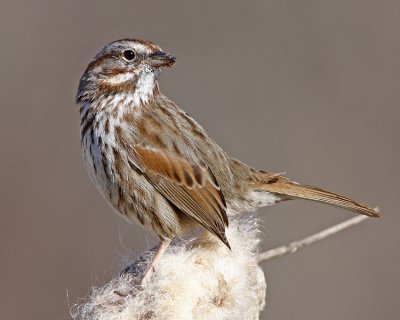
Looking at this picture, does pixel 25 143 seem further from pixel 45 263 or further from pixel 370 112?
pixel 370 112

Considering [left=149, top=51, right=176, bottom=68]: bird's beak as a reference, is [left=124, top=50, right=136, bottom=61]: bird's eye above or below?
above

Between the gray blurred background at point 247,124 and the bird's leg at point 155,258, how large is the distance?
5.83 ft

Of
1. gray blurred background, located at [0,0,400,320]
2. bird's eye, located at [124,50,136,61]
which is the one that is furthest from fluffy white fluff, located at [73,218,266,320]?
gray blurred background, located at [0,0,400,320]

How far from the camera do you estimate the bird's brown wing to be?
4.83 metres

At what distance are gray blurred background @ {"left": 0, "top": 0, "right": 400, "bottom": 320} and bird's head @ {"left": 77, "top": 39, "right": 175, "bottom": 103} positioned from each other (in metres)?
1.94

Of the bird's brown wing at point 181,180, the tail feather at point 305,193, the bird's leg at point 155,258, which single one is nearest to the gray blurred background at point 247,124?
the tail feather at point 305,193

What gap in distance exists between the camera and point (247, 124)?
809 centimetres

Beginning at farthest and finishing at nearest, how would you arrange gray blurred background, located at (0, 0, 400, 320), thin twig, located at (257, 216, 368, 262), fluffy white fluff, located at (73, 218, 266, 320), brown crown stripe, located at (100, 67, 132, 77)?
gray blurred background, located at (0, 0, 400, 320) → brown crown stripe, located at (100, 67, 132, 77) → thin twig, located at (257, 216, 368, 262) → fluffy white fluff, located at (73, 218, 266, 320)

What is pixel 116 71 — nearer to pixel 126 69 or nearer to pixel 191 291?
pixel 126 69

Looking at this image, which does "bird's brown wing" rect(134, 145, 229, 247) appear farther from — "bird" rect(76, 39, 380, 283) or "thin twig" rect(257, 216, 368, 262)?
"thin twig" rect(257, 216, 368, 262)

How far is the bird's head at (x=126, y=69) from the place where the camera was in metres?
4.82

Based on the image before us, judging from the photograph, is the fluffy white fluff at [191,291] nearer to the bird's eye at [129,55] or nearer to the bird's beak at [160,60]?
the bird's beak at [160,60]

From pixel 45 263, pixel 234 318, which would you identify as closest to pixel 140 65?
pixel 234 318

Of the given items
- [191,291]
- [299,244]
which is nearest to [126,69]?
[299,244]
